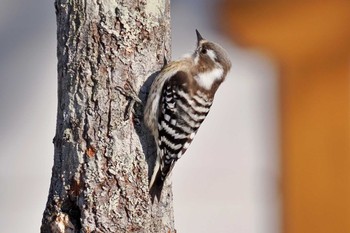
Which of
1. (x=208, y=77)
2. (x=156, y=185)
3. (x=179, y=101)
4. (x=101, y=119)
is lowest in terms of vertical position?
(x=156, y=185)

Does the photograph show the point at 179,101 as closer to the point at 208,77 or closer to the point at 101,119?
the point at 208,77

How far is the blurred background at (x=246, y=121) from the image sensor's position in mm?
5793

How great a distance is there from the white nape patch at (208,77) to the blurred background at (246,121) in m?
0.83

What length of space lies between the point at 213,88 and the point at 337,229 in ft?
5.26

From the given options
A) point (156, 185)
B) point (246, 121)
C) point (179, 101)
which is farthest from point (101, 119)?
point (246, 121)

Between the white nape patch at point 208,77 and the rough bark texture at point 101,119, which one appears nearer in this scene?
the rough bark texture at point 101,119

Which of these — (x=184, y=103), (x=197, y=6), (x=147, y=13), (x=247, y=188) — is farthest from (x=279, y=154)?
(x=147, y=13)

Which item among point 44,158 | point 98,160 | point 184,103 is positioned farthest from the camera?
point 44,158

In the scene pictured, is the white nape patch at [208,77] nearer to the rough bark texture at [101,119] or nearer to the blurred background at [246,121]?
the rough bark texture at [101,119]

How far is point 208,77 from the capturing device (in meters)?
4.95

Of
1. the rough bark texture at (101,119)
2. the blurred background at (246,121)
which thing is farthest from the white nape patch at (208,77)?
the blurred background at (246,121)

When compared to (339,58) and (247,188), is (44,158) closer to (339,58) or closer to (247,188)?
(247,188)

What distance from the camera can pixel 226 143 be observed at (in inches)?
238

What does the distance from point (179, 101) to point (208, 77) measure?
21 cm
